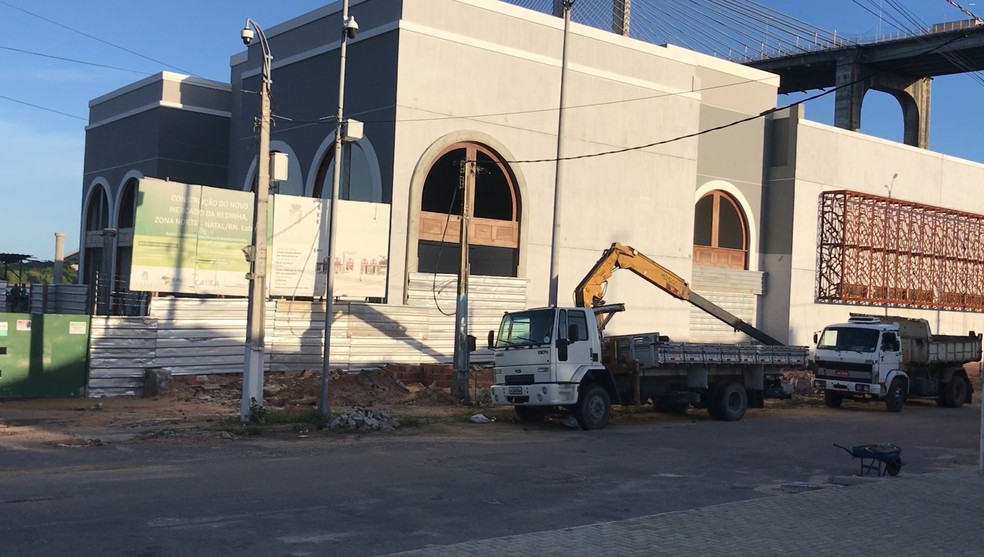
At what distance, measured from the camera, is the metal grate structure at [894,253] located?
129 feet

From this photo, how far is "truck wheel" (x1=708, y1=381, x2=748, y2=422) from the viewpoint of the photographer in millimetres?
21938

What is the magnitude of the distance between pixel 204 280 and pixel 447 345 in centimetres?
755

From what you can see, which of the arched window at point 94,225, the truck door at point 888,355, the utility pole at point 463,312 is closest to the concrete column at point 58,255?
the arched window at point 94,225

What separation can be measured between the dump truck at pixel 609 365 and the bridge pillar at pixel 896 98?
37.4 metres

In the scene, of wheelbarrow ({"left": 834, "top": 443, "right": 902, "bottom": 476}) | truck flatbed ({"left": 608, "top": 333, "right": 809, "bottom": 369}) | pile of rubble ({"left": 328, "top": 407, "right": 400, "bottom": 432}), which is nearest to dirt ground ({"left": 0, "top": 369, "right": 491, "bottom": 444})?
pile of rubble ({"left": 328, "top": 407, "right": 400, "bottom": 432})

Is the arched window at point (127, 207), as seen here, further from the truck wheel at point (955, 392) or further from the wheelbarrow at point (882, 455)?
the wheelbarrow at point (882, 455)

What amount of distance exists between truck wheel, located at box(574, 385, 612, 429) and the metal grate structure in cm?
2292

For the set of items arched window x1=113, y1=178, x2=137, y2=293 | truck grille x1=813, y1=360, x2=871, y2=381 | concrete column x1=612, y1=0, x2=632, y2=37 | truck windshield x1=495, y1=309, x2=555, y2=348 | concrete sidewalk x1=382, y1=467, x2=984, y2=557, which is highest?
concrete column x1=612, y1=0, x2=632, y2=37

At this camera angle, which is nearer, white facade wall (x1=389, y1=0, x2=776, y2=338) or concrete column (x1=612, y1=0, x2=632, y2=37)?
white facade wall (x1=389, y1=0, x2=776, y2=338)

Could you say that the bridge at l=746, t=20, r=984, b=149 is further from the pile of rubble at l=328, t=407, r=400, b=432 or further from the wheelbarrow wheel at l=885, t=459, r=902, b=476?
the wheelbarrow wheel at l=885, t=459, r=902, b=476

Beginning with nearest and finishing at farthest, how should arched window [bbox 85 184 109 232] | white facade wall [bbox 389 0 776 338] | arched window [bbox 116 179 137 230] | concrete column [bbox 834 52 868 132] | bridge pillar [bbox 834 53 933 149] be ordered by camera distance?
white facade wall [bbox 389 0 776 338] → arched window [bbox 116 179 137 230] → arched window [bbox 85 184 109 232] → concrete column [bbox 834 52 868 132] → bridge pillar [bbox 834 53 933 149]

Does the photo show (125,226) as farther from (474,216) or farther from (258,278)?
(258,278)

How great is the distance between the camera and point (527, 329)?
62.6 ft

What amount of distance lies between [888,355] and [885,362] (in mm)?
232
